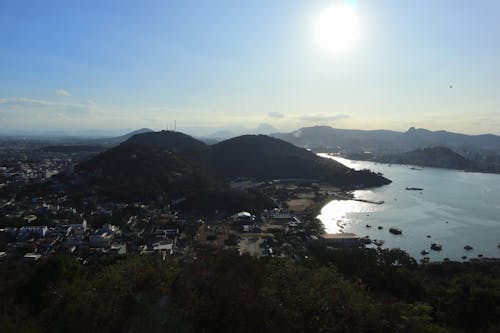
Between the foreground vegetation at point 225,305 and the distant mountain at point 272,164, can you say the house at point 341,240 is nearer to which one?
the foreground vegetation at point 225,305

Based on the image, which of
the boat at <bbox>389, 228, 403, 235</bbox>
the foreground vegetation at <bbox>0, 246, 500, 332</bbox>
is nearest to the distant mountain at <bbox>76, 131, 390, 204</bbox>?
the boat at <bbox>389, 228, 403, 235</bbox>

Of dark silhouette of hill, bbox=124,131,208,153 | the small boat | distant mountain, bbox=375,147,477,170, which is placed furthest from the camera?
distant mountain, bbox=375,147,477,170

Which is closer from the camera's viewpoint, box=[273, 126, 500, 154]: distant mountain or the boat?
the boat

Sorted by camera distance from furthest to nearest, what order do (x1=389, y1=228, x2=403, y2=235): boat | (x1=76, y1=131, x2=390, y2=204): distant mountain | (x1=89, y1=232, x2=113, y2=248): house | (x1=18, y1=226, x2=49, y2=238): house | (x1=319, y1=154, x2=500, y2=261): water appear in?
(x1=76, y1=131, x2=390, y2=204): distant mountain, (x1=389, y1=228, x2=403, y2=235): boat, (x1=319, y1=154, x2=500, y2=261): water, (x1=18, y1=226, x2=49, y2=238): house, (x1=89, y1=232, x2=113, y2=248): house

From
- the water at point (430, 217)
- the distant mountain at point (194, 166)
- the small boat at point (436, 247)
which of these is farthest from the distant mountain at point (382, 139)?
the small boat at point (436, 247)

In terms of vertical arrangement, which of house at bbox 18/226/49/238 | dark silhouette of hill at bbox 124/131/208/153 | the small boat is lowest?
the small boat

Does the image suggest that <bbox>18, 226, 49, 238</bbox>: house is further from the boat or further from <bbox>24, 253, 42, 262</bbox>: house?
the boat
